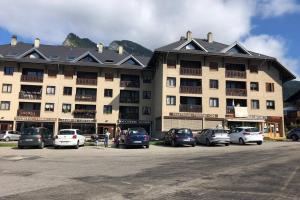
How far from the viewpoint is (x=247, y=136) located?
2898 centimetres

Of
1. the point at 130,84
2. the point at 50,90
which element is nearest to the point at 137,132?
the point at 130,84

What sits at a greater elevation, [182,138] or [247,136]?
[247,136]

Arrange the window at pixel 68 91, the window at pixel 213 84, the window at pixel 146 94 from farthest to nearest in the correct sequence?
the window at pixel 146 94, the window at pixel 68 91, the window at pixel 213 84

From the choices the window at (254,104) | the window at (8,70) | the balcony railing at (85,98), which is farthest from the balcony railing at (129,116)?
the window at (8,70)

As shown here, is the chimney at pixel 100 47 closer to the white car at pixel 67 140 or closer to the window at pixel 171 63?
the window at pixel 171 63

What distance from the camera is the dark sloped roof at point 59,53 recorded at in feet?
162

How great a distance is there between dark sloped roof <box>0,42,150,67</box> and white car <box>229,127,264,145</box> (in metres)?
23.9

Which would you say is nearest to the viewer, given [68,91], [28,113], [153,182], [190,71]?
[153,182]

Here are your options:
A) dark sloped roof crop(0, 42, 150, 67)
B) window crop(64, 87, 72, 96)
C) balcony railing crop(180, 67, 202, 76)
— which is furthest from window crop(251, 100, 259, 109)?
window crop(64, 87, 72, 96)

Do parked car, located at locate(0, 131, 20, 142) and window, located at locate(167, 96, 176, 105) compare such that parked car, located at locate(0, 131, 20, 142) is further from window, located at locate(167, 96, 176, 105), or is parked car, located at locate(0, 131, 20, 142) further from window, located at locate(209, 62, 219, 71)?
window, located at locate(209, 62, 219, 71)

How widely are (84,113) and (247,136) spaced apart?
1050 inches

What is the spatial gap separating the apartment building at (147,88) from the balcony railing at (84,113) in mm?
138

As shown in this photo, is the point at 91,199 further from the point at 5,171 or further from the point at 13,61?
the point at 13,61

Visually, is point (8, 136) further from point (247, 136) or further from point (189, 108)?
point (247, 136)
